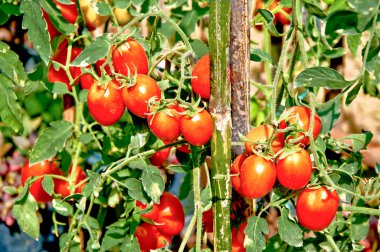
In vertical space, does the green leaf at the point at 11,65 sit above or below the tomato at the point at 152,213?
above

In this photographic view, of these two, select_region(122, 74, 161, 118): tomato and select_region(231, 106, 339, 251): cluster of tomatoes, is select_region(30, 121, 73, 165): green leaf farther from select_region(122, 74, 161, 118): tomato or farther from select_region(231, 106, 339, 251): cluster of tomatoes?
select_region(231, 106, 339, 251): cluster of tomatoes

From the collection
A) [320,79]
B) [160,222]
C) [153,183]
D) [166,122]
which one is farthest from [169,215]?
[320,79]

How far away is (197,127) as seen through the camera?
988mm

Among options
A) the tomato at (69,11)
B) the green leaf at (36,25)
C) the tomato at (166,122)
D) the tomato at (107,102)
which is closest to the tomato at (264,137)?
the tomato at (166,122)

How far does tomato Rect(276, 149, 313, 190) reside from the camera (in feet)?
3.16

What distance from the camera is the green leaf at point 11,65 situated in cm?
122

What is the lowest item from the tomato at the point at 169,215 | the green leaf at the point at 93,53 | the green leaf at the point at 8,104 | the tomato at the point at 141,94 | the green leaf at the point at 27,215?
the green leaf at the point at 27,215

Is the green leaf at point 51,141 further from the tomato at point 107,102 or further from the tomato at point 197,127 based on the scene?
Result: the tomato at point 197,127

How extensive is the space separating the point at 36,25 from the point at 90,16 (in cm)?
31

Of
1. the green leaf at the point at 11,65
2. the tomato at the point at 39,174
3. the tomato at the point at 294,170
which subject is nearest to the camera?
the tomato at the point at 294,170

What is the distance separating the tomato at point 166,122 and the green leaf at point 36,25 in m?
0.23

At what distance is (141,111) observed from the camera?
1.05 meters

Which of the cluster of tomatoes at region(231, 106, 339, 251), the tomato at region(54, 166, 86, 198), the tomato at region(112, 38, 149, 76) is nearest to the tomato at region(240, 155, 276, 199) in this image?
the cluster of tomatoes at region(231, 106, 339, 251)

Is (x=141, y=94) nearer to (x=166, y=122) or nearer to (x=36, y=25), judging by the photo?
(x=166, y=122)
